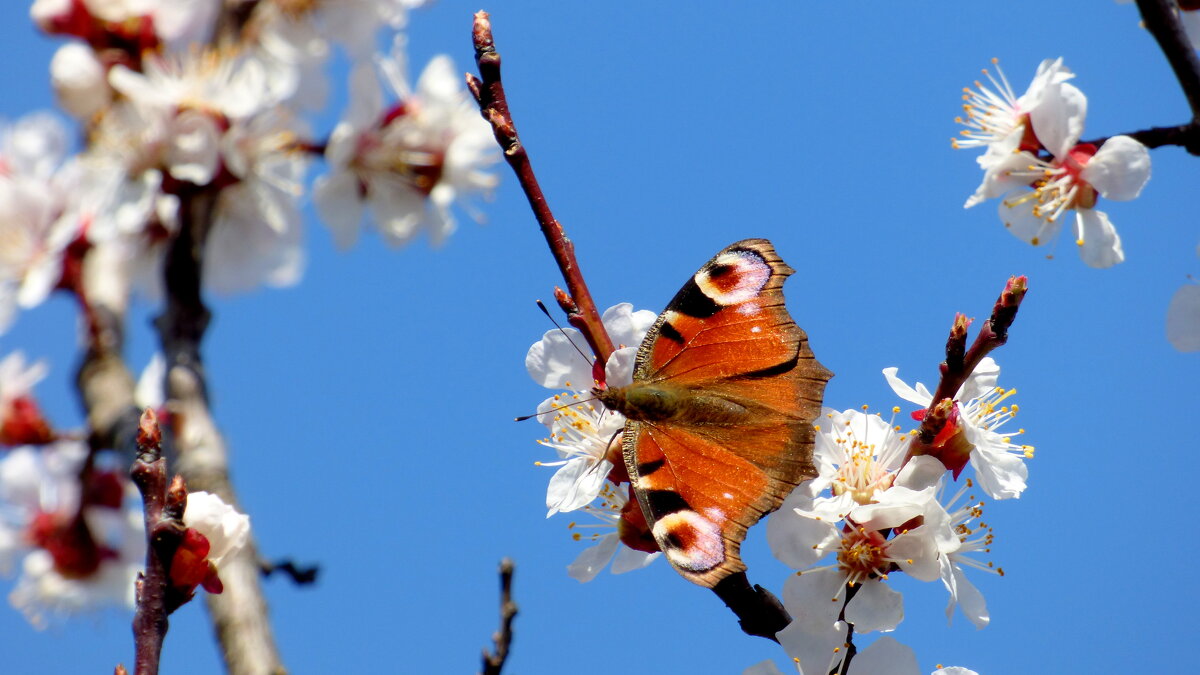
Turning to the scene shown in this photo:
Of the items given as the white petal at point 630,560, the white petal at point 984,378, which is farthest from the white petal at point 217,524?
the white petal at point 984,378

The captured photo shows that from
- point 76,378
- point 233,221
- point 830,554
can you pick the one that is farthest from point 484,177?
point 830,554

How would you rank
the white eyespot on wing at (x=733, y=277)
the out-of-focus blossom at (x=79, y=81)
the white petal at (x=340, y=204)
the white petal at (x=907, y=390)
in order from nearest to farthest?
the white petal at (x=907, y=390) → the white eyespot on wing at (x=733, y=277) → the out-of-focus blossom at (x=79, y=81) → the white petal at (x=340, y=204)

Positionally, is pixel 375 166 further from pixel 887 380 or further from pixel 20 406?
pixel 887 380

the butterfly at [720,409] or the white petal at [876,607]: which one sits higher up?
the butterfly at [720,409]

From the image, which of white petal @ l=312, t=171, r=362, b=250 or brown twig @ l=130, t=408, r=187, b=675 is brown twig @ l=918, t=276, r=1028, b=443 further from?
white petal @ l=312, t=171, r=362, b=250

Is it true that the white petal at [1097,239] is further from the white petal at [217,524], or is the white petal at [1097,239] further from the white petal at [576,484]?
the white petal at [217,524]

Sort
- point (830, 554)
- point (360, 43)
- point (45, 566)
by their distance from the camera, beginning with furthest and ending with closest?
point (45, 566) < point (360, 43) < point (830, 554)

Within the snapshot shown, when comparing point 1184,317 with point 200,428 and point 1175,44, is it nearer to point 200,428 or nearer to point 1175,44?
point 1175,44
